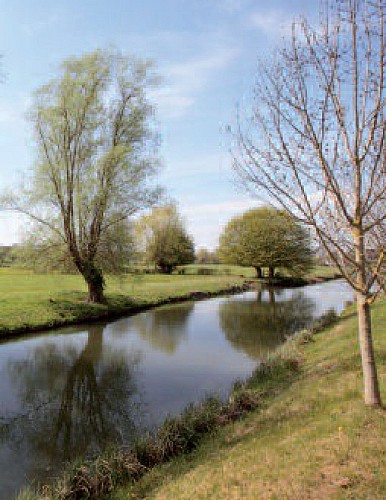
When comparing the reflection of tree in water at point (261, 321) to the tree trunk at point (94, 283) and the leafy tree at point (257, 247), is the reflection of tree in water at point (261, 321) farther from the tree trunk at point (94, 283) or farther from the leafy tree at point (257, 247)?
the leafy tree at point (257, 247)

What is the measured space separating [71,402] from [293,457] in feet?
21.8

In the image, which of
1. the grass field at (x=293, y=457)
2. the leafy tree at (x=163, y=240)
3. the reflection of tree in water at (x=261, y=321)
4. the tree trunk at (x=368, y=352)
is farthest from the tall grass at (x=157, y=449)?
the leafy tree at (x=163, y=240)

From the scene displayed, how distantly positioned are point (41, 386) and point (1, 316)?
8.17 m

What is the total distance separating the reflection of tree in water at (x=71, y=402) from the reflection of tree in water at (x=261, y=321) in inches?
205

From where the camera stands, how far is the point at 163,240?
6075cm

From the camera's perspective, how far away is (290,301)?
32.0 meters

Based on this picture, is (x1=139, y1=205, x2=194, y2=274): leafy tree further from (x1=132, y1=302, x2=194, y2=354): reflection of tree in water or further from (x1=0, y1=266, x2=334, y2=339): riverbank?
(x1=132, y1=302, x2=194, y2=354): reflection of tree in water

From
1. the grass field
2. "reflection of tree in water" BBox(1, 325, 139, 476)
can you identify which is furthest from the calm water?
the grass field

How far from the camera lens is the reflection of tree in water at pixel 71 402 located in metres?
7.55

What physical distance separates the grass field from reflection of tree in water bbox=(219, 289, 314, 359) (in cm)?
695

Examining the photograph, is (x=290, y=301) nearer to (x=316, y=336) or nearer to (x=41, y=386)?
(x=316, y=336)

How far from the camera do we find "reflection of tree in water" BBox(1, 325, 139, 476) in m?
7.55

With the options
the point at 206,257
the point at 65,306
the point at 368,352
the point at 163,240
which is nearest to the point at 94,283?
the point at 65,306

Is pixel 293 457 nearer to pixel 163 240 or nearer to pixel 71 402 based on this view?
pixel 71 402
